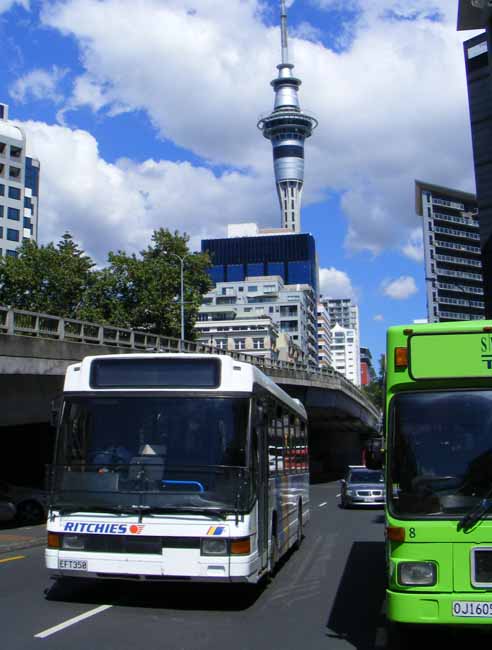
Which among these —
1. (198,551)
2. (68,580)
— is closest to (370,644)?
(198,551)

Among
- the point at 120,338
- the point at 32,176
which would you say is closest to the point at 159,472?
the point at 120,338

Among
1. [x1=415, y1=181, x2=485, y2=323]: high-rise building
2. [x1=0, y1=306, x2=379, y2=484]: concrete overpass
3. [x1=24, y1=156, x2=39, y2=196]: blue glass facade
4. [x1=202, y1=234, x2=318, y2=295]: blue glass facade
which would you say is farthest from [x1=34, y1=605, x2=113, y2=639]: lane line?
[x1=202, y1=234, x2=318, y2=295]: blue glass facade

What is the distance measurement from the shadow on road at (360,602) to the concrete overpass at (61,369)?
1225cm

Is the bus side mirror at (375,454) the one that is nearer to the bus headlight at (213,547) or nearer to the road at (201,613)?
the road at (201,613)

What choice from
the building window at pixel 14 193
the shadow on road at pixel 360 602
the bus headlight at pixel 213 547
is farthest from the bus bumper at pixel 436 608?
the building window at pixel 14 193

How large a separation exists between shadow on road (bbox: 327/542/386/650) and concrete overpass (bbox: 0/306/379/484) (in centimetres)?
1225

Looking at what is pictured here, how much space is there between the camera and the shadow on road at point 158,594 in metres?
9.03

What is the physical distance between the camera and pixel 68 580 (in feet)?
34.1

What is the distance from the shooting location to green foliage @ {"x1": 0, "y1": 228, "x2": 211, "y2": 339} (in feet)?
194

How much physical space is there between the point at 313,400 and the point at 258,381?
39543 mm

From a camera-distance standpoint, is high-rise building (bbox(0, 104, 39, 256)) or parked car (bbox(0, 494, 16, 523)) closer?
parked car (bbox(0, 494, 16, 523))

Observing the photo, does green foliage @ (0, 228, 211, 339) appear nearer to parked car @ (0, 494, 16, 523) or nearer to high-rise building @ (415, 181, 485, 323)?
parked car @ (0, 494, 16, 523)

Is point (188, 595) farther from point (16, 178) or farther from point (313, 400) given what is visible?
point (16, 178)

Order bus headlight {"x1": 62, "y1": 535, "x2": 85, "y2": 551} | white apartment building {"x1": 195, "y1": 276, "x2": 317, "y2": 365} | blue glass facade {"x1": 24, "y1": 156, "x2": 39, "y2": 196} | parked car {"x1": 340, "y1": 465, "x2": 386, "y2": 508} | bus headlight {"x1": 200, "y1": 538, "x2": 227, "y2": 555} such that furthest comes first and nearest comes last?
white apartment building {"x1": 195, "y1": 276, "x2": 317, "y2": 365}, blue glass facade {"x1": 24, "y1": 156, "x2": 39, "y2": 196}, parked car {"x1": 340, "y1": 465, "x2": 386, "y2": 508}, bus headlight {"x1": 62, "y1": 535, "x2": 85, "y2": 551}, bus headlight {"x1": 200, "y1": 538, "x2": 227, "y2": 555}
